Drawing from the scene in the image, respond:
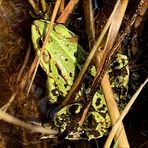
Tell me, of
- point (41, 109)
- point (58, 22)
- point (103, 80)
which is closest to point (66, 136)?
point (41, 109)

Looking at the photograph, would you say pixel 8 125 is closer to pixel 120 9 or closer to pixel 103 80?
pixel 103 80

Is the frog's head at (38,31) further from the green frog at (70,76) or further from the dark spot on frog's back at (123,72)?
the dark spot on frog's back at (123,72)

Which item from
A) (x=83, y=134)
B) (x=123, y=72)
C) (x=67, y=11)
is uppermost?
(x=67, y=11)

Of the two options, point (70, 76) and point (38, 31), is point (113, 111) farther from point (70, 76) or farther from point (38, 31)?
point (38, 31)

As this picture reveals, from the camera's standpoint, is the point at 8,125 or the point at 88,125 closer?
the point at 88,125

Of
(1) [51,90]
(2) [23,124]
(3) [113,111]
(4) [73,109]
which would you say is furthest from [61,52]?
(3) [113,111]

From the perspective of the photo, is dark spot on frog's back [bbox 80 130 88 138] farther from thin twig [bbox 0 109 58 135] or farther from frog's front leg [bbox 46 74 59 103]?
frog's front leg [bbox 46 74 59 103]

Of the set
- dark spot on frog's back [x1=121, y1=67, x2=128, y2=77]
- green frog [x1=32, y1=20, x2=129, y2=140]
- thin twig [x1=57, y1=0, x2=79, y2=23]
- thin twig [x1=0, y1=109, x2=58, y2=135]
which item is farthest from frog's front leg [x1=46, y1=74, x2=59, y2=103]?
dark spot on frog's back [x1=121, y1=67, x2=128, y2=77]

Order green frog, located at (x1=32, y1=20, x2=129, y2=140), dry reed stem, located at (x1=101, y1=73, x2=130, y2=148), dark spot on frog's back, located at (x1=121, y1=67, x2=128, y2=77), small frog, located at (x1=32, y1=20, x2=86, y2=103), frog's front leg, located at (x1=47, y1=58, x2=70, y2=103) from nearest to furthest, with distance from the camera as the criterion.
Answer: dry reed stem, located at (x1=101, y1=73, x2=130, y2=148) → green frog, located at (x1=32, y1=20, x2=129, y2=140) → dark spot on frog's back, located at (x1=121, y1=67, x2=128, y2=77) → small frog, located at (x1=32, y1=20, x2=86, y2=103) → frog's front leg, located at (x1=47, y1=58, x2=70, y2=103)
